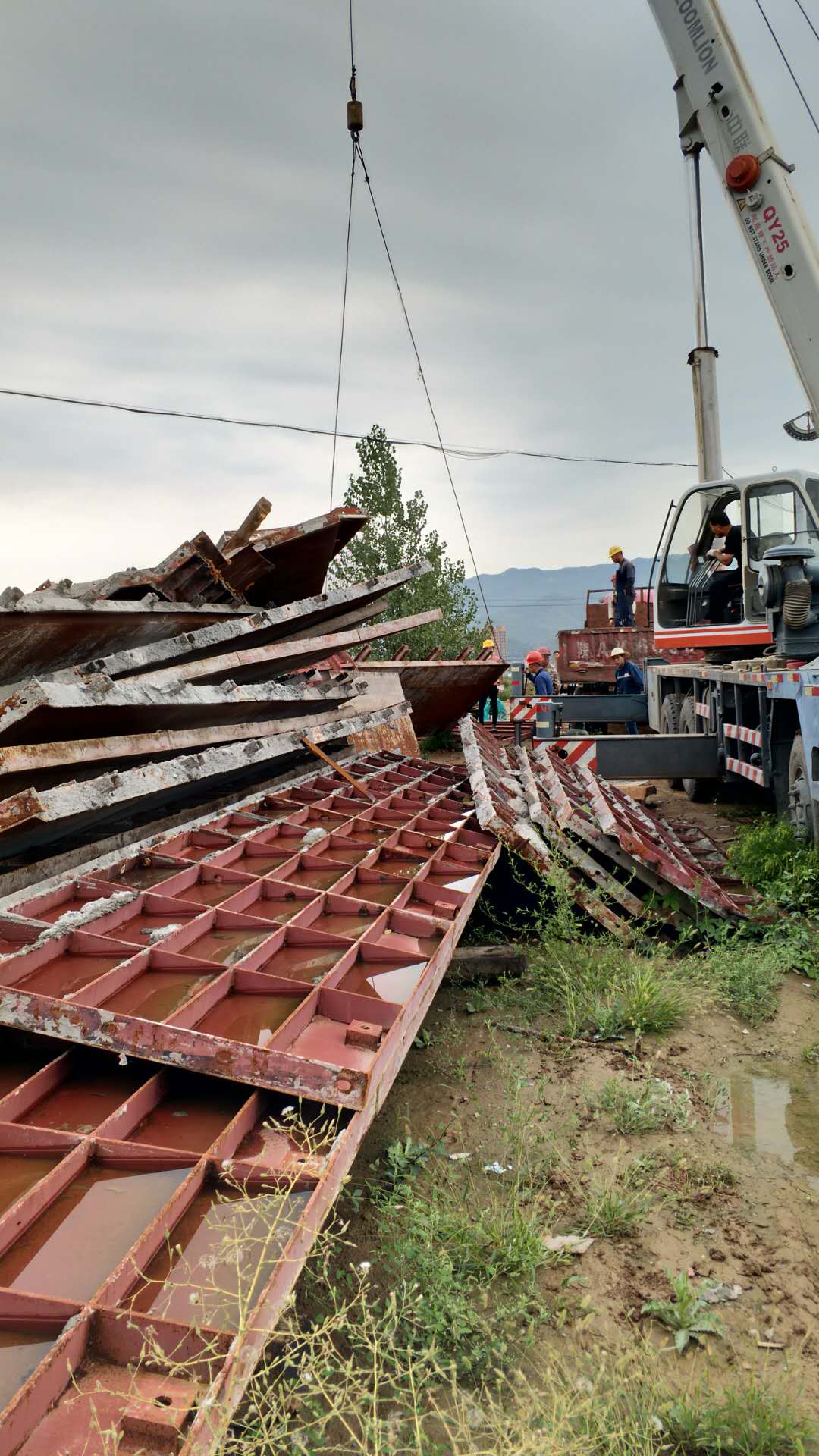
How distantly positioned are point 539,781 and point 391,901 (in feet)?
9.49

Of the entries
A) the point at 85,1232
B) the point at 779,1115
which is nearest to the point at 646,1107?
the point at 779,1115

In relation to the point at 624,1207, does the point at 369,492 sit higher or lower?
higher

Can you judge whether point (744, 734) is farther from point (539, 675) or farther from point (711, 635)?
point (539, 675)

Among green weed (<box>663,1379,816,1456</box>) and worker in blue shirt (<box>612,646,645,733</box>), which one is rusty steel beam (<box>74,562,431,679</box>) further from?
worker in blue shirt (<box>612,646,645,733</box>)

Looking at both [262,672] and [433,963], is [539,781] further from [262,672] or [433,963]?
[433,963]

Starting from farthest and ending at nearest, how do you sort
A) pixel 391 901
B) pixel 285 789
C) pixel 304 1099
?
pixel 285 789
pixel 391 901
pixel 304 1099

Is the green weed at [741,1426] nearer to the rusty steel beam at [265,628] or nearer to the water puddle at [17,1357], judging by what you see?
the water puddle at [17,1357]

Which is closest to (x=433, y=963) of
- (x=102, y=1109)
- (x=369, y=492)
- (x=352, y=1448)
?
(x=102, y=1109)

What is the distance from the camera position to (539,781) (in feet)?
21.8

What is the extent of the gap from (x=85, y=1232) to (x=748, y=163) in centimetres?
915

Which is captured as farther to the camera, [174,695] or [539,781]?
[539,781]

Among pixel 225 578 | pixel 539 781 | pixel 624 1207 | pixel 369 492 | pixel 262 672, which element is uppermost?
pixel 369 492

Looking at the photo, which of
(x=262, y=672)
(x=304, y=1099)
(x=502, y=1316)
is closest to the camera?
(x=502, y=1316)

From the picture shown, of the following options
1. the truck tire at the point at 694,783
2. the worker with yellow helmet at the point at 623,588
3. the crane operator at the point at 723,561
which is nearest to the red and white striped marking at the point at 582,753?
the truck tire at the point at 694,783
